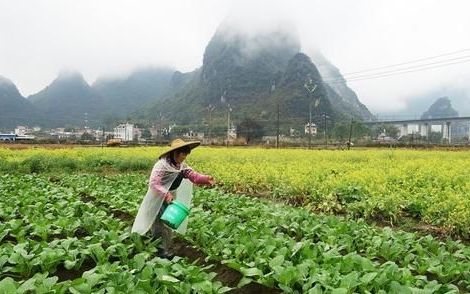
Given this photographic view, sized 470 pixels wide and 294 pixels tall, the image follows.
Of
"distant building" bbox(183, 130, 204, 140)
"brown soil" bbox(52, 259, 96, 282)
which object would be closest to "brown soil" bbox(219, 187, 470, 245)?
"brown soil" bbox(52, 259, 96, 282)

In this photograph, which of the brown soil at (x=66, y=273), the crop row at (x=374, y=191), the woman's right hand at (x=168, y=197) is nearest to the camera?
the brown soil at (x=66, y=273)

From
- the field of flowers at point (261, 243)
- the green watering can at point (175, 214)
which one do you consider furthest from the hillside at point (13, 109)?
the green watering can at point (175, 214)

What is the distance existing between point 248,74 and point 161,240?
123047mm

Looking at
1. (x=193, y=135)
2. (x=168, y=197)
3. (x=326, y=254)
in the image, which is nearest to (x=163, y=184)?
(x=168, y=197)

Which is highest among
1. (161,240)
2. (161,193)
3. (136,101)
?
(136,101)

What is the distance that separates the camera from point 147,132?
98.9 metres

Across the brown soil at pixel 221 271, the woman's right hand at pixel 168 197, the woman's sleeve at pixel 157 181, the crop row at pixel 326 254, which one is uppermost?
the woman's sleeve at pixel 157 181

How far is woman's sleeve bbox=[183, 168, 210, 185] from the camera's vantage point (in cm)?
632

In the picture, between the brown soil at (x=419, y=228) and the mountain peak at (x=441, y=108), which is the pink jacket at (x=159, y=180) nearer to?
the brown soil at (x=419, y=228)

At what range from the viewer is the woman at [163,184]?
6281mm

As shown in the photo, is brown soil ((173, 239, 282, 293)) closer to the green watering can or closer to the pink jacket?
the green watering can

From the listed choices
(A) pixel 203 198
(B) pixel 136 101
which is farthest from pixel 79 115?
(A) pixel 203 198

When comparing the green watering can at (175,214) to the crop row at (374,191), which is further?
the crop row at (374,191)

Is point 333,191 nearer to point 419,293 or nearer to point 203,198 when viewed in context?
point 203,198
